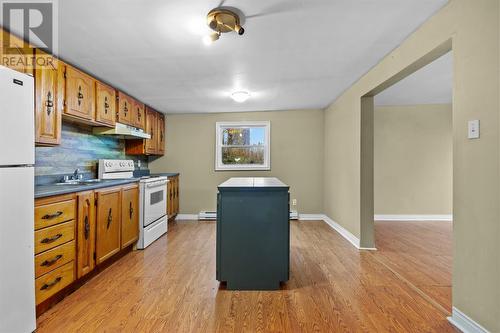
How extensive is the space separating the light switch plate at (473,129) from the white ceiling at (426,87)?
1.46 meters

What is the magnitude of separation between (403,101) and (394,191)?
5.78 feet

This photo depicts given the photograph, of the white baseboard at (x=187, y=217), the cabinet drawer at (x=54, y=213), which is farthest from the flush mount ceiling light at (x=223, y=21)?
the white baseboard at (x=187, y=217)

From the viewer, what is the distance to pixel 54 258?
5.95ft

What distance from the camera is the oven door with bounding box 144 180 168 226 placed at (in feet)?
10.7

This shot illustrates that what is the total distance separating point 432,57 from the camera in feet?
6.37

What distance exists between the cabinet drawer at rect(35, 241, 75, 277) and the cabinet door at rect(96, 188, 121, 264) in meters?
0.34

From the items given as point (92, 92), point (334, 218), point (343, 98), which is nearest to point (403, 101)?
point (343, 98)

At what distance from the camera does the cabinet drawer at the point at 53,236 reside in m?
1.68

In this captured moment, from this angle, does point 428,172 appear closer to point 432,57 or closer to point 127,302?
point 432,57

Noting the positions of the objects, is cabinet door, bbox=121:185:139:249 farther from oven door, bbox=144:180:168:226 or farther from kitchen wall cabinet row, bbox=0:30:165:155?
kitchen wall cabinet row, bbox=0:30:165:155

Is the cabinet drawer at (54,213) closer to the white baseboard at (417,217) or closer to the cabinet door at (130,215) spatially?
Result: the cabinet door at (130,215)

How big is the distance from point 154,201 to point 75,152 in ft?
3.91

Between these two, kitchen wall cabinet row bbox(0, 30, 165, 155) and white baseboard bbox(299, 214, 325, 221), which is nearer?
kitchen wall cabinet row bbox(0, 30, 165, 155)

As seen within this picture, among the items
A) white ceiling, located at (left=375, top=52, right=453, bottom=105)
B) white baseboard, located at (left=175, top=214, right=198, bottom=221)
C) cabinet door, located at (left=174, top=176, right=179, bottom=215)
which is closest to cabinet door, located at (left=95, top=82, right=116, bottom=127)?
cabinet door, located at (left=174, top=176, right=179, bottom=215)
